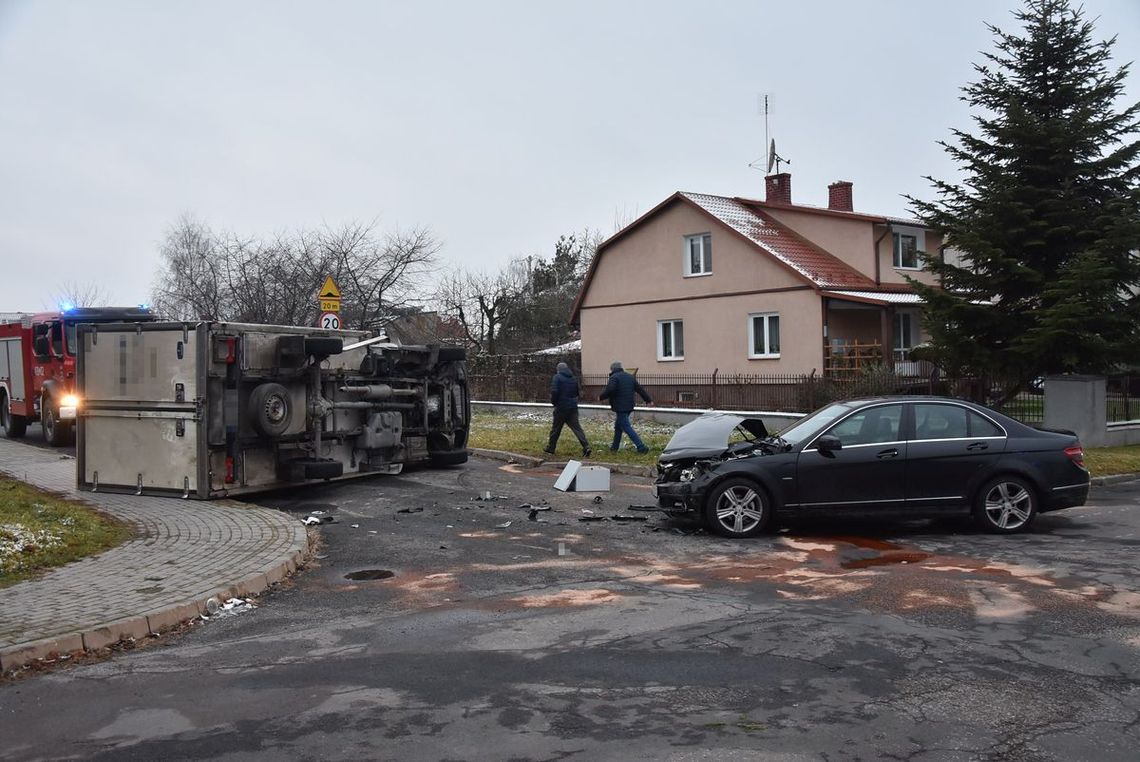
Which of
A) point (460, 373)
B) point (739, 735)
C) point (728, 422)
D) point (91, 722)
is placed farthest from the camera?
point (460, 373)

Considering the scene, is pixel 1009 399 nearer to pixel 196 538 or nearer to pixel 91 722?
pixel 196 538

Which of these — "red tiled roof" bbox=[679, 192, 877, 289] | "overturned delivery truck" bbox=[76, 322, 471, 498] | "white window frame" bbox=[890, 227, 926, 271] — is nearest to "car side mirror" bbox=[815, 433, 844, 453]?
"overturned delivery truck" bbox=[76, 322, 471, 498]

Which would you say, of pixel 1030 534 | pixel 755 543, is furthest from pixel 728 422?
pixel 1030 534

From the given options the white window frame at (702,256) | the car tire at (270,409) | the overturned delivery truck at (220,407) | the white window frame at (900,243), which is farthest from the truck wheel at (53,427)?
the white window frame at (900,243)

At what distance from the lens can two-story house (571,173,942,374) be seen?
28266 millimetres

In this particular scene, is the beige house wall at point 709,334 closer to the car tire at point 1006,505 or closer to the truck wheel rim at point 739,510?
the car tire at point 1006,505

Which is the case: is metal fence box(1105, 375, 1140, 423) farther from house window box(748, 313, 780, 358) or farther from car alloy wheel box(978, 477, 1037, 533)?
house window box(748, 313, 780, 358)

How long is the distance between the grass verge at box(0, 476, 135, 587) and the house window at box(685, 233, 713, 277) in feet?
76.5

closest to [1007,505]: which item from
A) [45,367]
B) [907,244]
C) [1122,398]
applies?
[1122,398]

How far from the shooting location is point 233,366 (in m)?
11.6

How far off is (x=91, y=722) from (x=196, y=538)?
4671 mm

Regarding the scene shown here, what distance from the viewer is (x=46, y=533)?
29.4 ft

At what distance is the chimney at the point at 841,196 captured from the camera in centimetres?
3441

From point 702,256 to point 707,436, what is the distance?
21.7 meters
